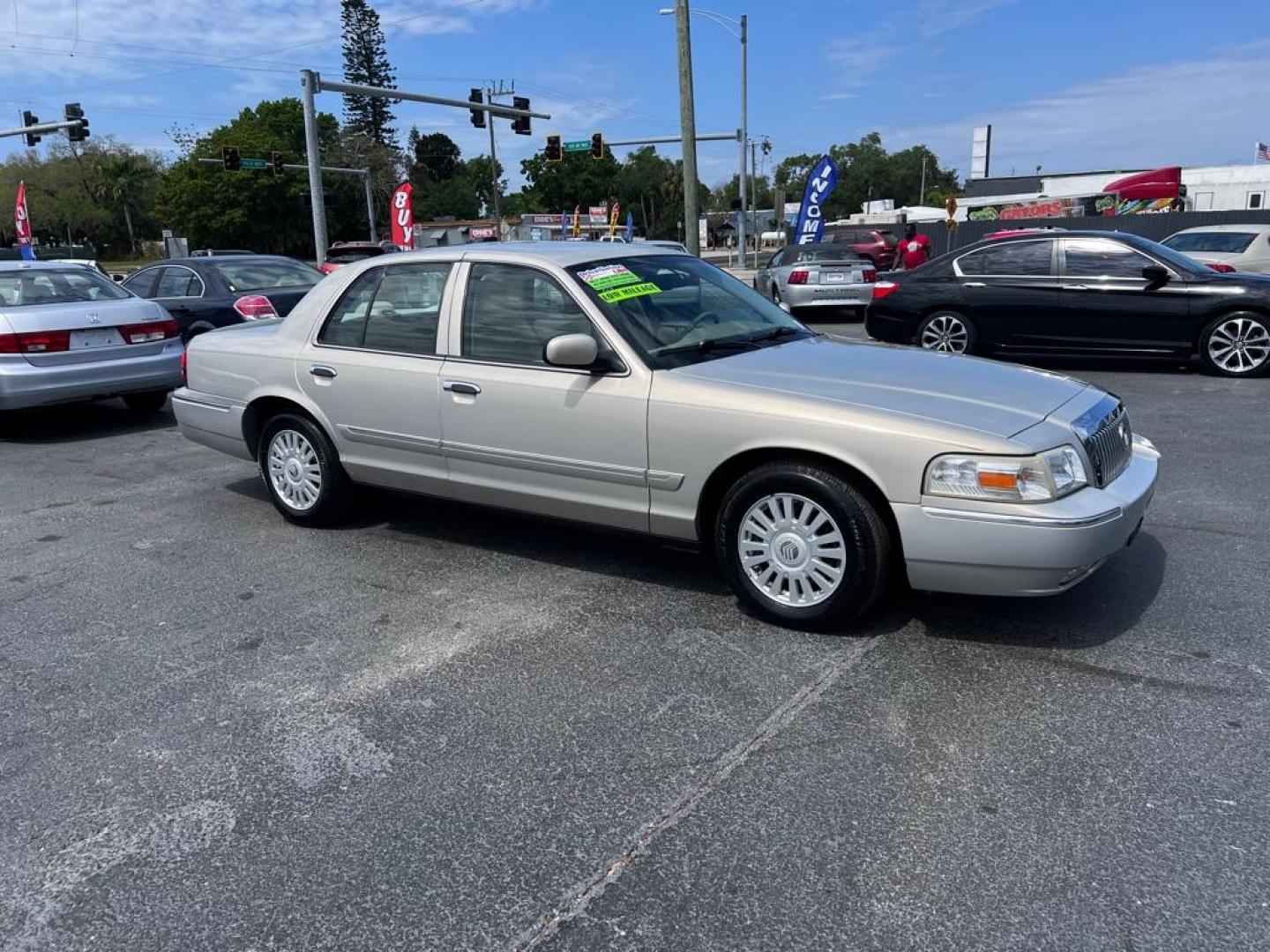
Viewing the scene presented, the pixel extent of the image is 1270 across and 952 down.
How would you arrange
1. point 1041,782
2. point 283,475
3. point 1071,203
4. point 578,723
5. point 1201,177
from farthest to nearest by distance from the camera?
1. point 1201,177
2. point 1071,203
3. point 283,475
4. point 578,723
5. point 1041,782

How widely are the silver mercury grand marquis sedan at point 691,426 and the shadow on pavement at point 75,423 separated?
4.00 metres

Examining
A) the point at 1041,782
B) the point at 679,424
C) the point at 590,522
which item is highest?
the point at 679,424

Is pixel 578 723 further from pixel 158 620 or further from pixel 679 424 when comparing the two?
pixel 158 620

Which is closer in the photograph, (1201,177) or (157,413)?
(157,413)

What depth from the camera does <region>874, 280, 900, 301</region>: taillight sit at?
11258 mm

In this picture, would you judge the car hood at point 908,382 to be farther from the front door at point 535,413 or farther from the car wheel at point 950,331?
the car wheel at point 950,331

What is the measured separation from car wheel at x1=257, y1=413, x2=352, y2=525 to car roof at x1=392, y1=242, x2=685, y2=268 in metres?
1.11

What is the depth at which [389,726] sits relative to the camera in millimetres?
3402

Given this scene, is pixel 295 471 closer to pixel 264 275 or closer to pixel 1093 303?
pixel 264 275

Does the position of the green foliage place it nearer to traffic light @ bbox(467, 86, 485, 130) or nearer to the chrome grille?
traffic light @ bbox(467, 86, 485, 130)

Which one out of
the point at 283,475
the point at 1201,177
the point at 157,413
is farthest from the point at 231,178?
the point at 283,475

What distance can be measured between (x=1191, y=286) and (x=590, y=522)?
26.2 ft

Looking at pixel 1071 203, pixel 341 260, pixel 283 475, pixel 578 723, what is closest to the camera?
pixel 578 723

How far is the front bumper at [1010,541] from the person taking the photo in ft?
11.7
